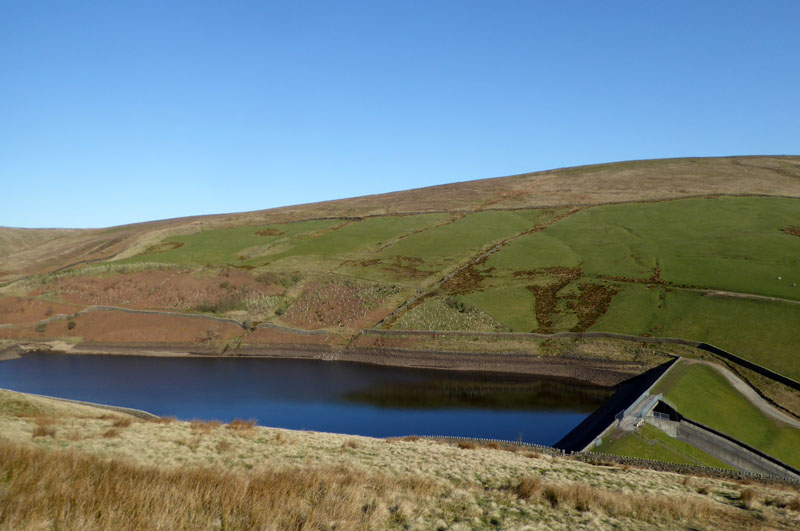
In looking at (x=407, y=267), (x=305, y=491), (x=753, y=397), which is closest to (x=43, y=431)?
(x=305, y=491)

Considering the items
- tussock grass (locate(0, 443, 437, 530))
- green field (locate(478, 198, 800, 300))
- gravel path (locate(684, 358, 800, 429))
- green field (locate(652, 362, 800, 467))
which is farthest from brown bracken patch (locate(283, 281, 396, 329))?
tussock grass (locate(0, 443, 437, 530))

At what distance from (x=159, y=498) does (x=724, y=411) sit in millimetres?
46348

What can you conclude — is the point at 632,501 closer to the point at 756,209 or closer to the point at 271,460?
the point at 271,460

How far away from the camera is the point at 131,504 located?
8164 millimetres

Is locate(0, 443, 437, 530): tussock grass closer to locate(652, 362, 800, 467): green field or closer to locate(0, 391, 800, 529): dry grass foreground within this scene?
locate(0, 391, 800, 529): dry grass foreground

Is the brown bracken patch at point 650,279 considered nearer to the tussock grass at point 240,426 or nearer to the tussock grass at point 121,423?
the tussock grass at point 240,426

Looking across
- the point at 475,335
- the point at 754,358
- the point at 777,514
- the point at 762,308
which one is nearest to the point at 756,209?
the point at 762,308

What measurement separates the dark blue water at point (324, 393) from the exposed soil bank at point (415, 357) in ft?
6.12

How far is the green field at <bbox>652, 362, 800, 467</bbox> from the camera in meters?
36.2

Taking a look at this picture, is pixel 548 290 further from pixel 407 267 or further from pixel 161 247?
pixel 161 247

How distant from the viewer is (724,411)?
135 ft

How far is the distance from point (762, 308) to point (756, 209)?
5418cm

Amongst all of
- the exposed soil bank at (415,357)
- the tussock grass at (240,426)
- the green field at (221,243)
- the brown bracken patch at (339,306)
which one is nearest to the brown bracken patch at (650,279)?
the exposed soil bank at (415,357)

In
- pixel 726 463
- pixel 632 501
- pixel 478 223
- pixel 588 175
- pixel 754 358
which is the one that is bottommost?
pixel 726 463
